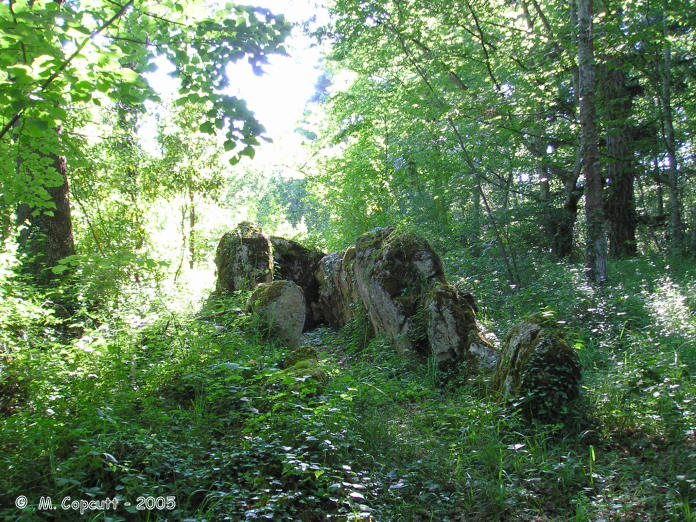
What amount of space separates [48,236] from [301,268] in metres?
5.68

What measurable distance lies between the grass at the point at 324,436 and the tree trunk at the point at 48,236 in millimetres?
2388

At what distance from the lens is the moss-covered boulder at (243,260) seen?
9719mm

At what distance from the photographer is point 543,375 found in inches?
171

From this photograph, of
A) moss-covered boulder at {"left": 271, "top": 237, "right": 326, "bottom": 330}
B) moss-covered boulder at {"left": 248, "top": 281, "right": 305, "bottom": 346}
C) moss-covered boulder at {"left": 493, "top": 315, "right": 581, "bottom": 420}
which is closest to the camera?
moss-covered boulder at {"left": 493, "top": 315, "right": 581, "bottom": 420}

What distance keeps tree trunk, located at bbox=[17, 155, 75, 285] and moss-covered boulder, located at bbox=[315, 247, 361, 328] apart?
511 cm

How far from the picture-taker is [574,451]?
12.3 ft

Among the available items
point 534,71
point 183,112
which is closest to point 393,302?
point 534,71

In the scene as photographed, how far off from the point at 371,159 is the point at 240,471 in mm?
11674

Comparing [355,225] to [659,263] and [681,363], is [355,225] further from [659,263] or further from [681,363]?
[681,363]

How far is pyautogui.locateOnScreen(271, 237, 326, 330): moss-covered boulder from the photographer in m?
11.0

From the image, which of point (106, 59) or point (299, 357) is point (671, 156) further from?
point (106, 59)

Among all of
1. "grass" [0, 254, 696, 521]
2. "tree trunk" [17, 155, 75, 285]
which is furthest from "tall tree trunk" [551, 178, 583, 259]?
"tree trunk" [17, 155, 75, 285]

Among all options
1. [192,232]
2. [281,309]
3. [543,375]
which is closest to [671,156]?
[543,375]

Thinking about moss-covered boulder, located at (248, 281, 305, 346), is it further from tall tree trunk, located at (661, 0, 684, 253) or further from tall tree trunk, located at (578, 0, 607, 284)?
tall tree trunk, located at (661, 0, 684, 253)
